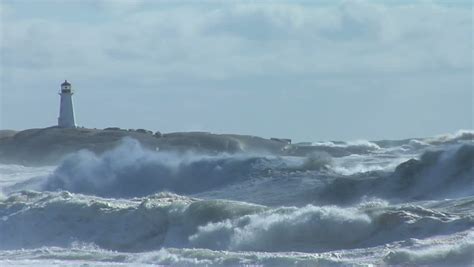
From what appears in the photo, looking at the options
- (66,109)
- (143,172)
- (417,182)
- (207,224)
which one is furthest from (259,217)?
(66,109)

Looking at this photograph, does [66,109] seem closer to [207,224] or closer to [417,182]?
[417,182]

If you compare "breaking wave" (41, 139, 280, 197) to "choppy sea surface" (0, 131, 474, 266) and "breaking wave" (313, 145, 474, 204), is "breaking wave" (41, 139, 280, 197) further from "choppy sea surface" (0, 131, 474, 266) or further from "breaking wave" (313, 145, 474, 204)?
"breaking wave" (313, 145, 474, 204)

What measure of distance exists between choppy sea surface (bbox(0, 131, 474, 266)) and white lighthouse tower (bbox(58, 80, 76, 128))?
13.8 meters

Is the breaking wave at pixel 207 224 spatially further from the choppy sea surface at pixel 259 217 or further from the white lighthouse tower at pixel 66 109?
the white lighthouse tower at pixel 66 109

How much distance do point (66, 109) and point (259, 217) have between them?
95.7ft

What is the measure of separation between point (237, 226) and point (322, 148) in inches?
1047

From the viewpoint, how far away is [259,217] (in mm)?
18516

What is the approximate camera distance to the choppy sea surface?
52.0 feet

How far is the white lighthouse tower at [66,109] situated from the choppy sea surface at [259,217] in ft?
45.2

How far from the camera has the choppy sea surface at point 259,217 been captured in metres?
15.9

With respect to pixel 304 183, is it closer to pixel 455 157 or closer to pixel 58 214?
pixel 455 157

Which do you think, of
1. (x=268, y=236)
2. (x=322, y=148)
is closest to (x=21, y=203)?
(x=268, y=236)

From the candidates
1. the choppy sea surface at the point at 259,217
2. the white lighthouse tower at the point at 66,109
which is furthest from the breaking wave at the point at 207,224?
the white lighthouse tower at the point at 66,109

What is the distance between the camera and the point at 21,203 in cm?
2306
